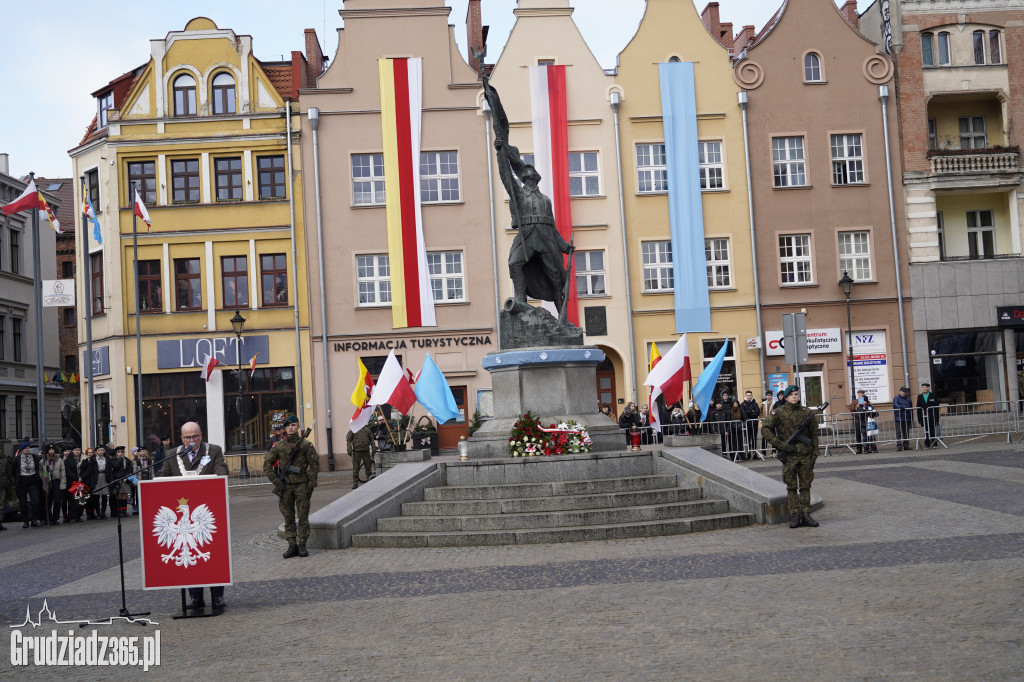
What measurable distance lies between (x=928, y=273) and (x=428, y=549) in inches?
1100

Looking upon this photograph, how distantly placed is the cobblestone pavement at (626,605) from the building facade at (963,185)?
22.2m

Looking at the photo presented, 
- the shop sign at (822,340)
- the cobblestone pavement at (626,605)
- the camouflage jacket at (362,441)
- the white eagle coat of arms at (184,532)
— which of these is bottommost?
the cobblestone pavement at (626,605)

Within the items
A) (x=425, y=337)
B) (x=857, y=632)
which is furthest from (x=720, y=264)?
(x=857, y=632)

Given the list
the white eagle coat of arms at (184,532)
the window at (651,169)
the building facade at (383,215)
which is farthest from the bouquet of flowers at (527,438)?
the window at (651,169)

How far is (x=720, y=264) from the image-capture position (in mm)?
36500

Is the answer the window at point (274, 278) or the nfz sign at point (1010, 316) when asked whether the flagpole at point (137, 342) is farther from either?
the nfz sign at point (1010, 316)

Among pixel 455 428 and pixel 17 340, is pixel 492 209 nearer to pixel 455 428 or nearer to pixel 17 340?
pixel 455 428

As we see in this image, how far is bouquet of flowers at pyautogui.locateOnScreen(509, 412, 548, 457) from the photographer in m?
15.6

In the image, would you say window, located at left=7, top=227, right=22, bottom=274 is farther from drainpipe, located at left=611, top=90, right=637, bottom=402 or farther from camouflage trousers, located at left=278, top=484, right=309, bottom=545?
camouflage trousers, located at left=278, top=484, right=309, bottom=545

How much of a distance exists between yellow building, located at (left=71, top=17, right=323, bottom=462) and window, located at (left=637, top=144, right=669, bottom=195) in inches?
453

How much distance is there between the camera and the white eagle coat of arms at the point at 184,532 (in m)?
9.68

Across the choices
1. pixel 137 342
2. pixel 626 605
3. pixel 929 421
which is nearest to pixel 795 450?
pixel 626 605

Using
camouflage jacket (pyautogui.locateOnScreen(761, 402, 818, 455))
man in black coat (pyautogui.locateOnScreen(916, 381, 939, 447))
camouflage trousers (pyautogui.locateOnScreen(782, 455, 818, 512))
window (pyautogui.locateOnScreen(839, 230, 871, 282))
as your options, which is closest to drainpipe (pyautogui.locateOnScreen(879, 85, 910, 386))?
window (pyautogui.locateOnScreen(839, 230, 871, 282))

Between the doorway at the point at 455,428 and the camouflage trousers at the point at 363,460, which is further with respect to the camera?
the doorway at the point at 455,428
